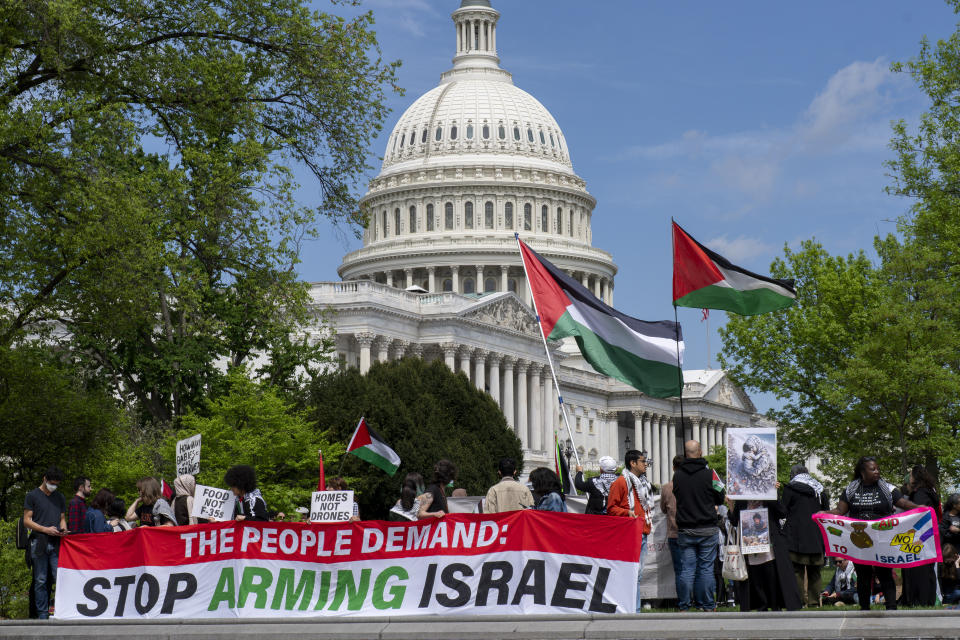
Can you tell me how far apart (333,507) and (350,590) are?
490 centimetres

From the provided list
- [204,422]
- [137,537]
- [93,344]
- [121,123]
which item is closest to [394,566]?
[137,537]

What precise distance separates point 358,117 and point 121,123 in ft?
19.5

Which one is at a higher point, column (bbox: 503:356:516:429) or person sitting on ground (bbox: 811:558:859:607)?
column (bbox: 503:356:516:429)

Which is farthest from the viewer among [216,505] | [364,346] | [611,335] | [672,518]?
[364,346]

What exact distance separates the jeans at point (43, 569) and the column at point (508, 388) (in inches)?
3469

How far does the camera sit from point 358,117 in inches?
Answer: 1247

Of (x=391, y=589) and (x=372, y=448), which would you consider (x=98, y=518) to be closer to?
(x=391, y=589)

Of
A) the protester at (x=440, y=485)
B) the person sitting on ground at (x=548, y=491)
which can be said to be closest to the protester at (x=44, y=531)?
the protester at (x=440, y=485)

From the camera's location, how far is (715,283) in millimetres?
20516

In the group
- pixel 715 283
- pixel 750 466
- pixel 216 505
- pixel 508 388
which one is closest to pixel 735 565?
pixel 750 466

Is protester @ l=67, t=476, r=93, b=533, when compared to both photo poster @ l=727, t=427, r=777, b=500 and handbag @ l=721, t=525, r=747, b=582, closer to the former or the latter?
handbag @ l=721, t=525, r=747, b=582

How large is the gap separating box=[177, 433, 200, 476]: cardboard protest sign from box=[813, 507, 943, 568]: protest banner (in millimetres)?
8920

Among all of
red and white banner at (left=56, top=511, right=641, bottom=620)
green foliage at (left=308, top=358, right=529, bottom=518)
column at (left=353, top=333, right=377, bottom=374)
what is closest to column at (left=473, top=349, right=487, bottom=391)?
column at (left=353, top=333, right=377, bottom=374)

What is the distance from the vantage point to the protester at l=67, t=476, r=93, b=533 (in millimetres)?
19875
